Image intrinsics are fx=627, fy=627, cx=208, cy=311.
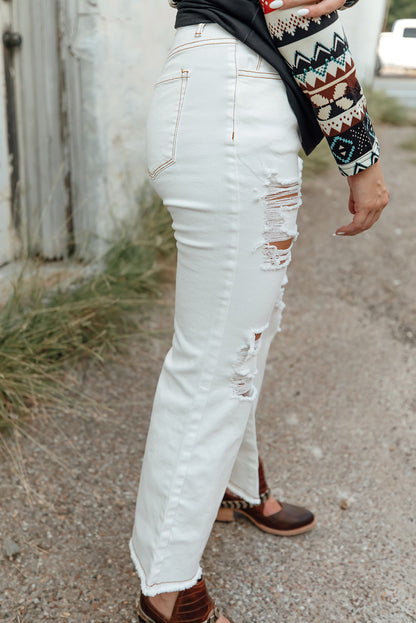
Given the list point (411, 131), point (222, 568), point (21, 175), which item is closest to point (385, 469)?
point (222, 568)

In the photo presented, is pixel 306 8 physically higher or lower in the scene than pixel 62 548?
higher

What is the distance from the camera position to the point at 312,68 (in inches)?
44.6

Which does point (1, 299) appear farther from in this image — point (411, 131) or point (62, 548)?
point (411, 131)

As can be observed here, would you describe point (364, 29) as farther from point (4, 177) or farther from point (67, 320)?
point (67, 320)

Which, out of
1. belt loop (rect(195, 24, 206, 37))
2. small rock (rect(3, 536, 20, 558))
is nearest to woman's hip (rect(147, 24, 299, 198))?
belt loop (rect(195, 24, 206, 37))

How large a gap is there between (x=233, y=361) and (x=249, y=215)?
0.99 feet

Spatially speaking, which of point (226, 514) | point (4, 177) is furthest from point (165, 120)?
point (4, 177)

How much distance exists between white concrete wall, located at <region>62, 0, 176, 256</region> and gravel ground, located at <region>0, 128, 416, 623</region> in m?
0.61

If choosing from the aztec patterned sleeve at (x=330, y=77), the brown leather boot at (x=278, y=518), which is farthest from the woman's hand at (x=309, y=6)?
the brown leather boot at (x=278, y=518)

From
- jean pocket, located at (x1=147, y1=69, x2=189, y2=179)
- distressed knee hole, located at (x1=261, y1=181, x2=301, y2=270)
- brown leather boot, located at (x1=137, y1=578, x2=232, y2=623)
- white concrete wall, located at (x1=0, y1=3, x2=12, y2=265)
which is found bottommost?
brown leather boot, located at (x1=137, y1=578, x2=232, y2=623)

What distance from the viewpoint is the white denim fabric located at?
1.16m

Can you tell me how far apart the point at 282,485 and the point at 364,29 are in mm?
6260

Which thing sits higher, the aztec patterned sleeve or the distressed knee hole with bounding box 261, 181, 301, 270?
the aztec patterned sleeve

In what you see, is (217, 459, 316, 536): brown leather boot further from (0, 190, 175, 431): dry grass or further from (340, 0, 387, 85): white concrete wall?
(340, 0, 387, 85): white concrete wall
